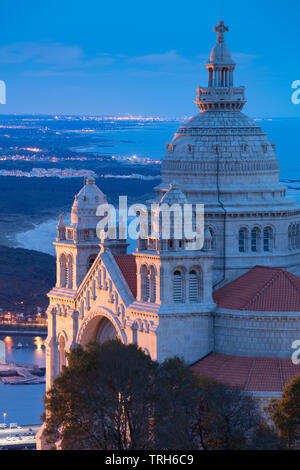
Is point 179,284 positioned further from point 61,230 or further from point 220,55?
point 220,55

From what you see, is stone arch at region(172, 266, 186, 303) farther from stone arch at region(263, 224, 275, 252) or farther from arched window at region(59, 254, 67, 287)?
arched window at region(59, 254, 67, 287)

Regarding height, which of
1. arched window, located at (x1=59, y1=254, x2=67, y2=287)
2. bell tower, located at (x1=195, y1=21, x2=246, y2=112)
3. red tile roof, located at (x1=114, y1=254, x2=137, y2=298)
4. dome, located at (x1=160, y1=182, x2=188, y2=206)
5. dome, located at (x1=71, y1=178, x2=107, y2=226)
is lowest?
red tile roof, located at (x1=114, y1=254, x2=137, y2=298)

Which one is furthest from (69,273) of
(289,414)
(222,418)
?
(289,414)

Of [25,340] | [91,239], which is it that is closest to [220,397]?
[91,239]

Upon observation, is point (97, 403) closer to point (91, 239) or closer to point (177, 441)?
point (177, 441)

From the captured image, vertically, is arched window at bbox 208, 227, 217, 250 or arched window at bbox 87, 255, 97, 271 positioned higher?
arched window at bbox 208, 227, 217, 250
